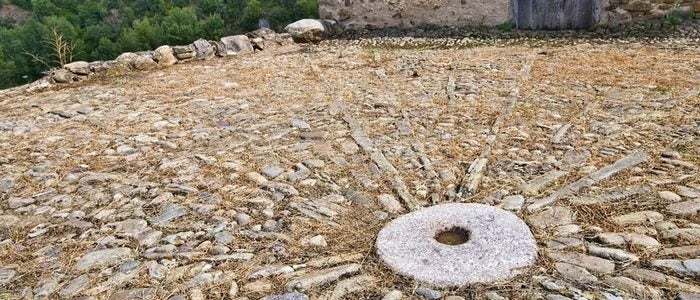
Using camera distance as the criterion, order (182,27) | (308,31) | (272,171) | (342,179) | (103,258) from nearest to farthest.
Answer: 1. (103,258)
2. (342,179)
3. (272,171)
4. (308,31)
5. (182,27)

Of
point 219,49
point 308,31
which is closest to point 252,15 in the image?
point 308,31

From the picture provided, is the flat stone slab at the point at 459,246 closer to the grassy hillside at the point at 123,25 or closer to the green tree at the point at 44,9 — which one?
the grassy hillside at the point at 123,25

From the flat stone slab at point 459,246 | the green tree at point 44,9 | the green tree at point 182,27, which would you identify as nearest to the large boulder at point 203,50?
the flat stone slab at point 459,246

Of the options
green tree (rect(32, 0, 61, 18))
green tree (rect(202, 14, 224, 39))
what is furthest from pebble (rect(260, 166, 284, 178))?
green tree (rect(32, 0, 61, 18))

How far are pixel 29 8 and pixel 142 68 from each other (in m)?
44.3

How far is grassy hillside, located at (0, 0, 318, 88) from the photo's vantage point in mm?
17500

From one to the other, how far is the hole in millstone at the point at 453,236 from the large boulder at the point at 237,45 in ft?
23.7

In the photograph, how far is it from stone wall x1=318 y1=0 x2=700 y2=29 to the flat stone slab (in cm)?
710

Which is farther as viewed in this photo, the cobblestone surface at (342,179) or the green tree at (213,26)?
the green tree at (213,26)

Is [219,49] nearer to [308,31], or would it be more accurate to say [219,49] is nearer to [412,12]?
[308,31]

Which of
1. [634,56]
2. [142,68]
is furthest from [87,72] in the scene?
[634,56]

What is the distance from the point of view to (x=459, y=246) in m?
2.84

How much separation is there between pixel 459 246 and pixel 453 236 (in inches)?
8.0

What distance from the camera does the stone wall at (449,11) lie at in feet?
27.5
